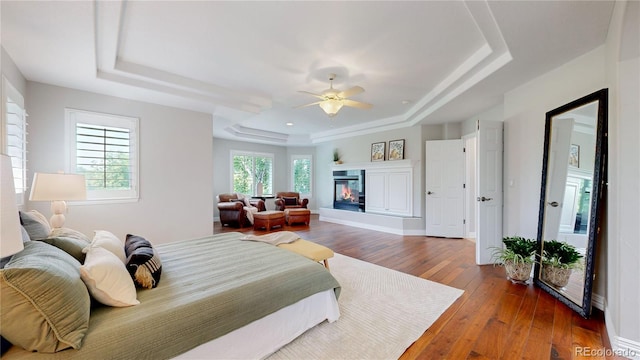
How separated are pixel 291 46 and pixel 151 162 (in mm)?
2770

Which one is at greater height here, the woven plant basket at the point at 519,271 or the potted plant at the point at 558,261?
the potted plant at the point at 558,261

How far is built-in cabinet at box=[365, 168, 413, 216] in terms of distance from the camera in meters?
5.92

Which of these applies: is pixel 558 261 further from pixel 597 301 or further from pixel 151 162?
pixel 151 162

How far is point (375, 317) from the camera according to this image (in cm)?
221

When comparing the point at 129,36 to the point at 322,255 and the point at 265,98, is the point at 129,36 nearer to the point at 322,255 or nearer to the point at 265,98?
the point at 265,98

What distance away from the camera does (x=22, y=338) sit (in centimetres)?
103

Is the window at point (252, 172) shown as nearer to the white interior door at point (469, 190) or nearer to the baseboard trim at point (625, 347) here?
the white interior door at point (469, 190)

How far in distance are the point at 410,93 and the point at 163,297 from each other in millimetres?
4158

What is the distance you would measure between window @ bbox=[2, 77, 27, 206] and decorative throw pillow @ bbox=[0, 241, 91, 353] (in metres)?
1.83

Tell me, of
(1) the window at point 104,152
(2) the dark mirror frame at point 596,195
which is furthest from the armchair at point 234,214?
(2) the dark mirror frame at point 596,195

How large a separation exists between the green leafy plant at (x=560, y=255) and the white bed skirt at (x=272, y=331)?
230 centimetres

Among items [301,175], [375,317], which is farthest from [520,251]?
[301,175]

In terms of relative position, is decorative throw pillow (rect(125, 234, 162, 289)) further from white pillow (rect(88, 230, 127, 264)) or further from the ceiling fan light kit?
the ceiling fan light kit

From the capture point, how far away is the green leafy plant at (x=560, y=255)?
8.09 ft
